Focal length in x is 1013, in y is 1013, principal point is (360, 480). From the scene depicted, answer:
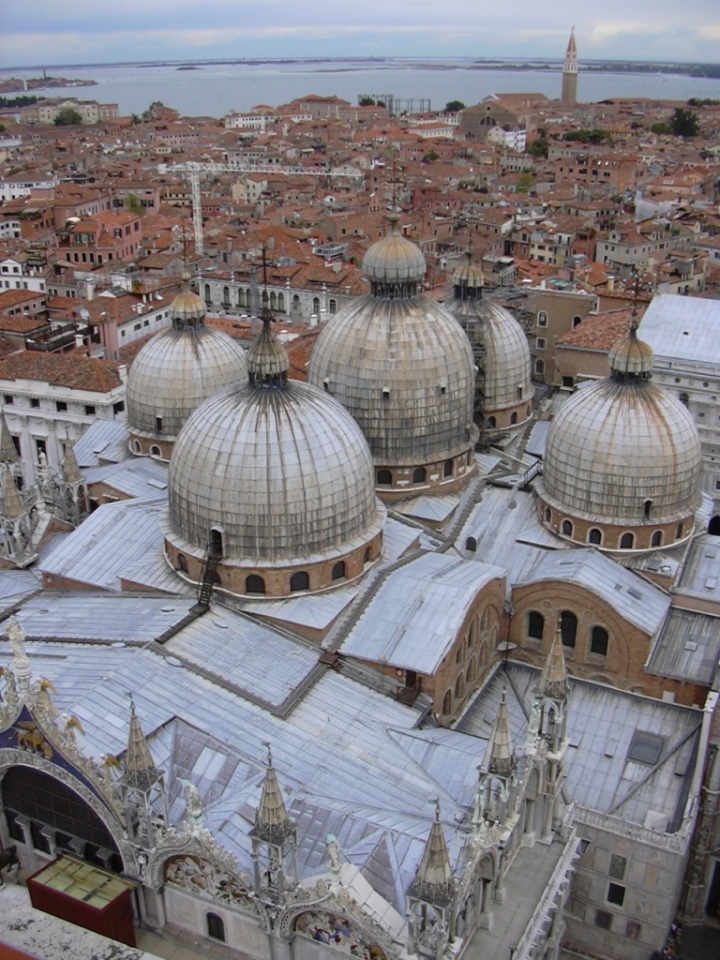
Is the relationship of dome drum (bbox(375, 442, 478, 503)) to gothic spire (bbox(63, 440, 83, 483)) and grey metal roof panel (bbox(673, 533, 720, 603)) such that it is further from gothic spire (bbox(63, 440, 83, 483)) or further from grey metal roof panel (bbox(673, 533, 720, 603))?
gothic spire (bbox(63, 440, 83, 483))

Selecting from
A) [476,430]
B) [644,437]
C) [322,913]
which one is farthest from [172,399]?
[322,913]

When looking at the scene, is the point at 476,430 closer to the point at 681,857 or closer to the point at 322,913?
the point at 681,857

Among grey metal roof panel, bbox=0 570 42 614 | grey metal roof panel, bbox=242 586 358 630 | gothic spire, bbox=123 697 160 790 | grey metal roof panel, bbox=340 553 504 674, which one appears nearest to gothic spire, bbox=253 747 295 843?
gothic spire, bbox=123 697 160 790

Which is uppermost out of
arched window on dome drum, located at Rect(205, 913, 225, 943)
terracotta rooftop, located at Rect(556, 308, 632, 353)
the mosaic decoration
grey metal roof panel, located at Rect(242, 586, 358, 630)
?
terracotta rooftop, located at Rect(556, 308, 632, 353)

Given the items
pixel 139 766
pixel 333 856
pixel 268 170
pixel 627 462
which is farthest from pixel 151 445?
pixel 268 170

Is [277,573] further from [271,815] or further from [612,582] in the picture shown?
[612,582]
